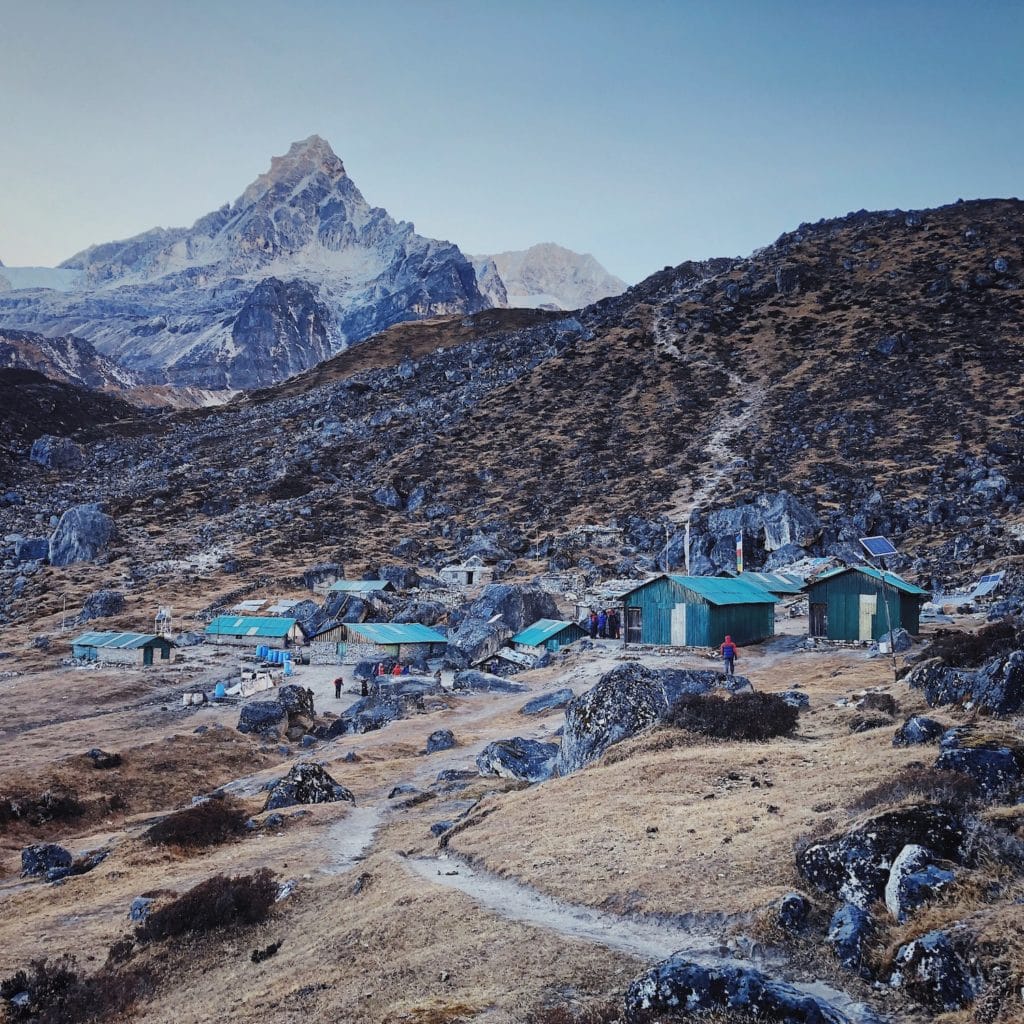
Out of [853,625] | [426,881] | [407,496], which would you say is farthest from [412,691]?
[407,496]

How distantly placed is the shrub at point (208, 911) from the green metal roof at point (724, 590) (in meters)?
35.3

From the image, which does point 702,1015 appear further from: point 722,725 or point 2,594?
point 2,594

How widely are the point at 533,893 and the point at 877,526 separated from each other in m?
66.5

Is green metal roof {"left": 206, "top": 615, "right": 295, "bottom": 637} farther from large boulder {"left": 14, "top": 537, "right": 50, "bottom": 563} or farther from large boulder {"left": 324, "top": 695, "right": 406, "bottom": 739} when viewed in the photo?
large boulder {"left": 14, "top": 537, "right": 50, "bottom": 563}

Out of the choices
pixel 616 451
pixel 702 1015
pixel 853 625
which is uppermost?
pixel 616 451

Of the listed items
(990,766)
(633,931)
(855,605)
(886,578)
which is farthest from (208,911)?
(855,605)

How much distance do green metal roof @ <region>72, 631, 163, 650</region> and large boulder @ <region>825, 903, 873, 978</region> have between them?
53650 millimetres

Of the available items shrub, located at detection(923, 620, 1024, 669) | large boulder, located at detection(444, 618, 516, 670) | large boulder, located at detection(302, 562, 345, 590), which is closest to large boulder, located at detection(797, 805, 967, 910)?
shrub, located at detection(923, 620, 1024, 669)

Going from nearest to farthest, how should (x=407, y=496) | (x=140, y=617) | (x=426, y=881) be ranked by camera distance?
(x=426, y=881)
(x=140, y=617)
(x=407, y=496)

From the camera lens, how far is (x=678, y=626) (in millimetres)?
48531

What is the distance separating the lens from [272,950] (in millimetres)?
13414

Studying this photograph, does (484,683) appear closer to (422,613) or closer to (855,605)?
(422,613)

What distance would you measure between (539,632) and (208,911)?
129ft

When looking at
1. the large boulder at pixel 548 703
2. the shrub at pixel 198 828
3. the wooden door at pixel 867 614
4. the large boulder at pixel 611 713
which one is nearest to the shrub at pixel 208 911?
the shrub at pixel 198 828
